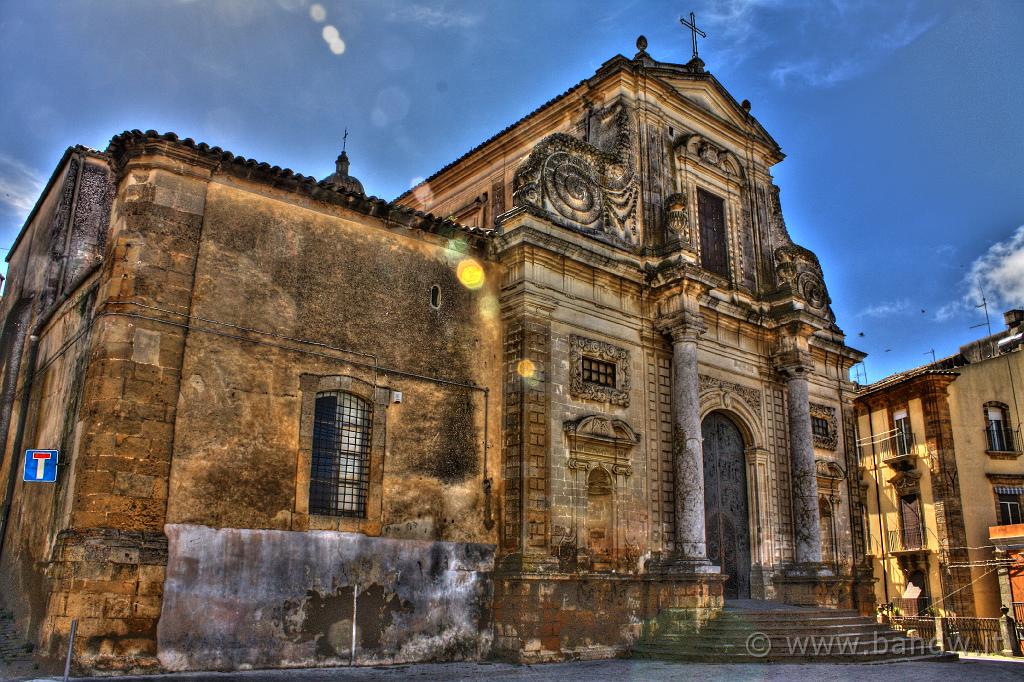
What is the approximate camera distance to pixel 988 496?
97.2 feet

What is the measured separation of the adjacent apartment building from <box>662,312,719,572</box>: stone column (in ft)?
54.2

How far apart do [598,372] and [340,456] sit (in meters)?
5.71

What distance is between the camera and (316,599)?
12539 millimetres

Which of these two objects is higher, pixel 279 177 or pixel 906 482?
pixel 279 177

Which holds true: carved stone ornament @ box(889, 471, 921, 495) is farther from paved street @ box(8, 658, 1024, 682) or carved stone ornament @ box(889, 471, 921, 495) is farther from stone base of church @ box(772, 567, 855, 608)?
paved street @ box(8, 658, 1024, 682)

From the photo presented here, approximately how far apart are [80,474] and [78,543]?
0.97m

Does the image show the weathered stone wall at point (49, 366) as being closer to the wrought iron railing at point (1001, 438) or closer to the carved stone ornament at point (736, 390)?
the carved stone ornament at point (736, 390)

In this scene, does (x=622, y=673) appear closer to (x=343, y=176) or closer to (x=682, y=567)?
(x=682, y=567)

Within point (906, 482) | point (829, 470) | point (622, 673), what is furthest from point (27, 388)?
point (906, 482)

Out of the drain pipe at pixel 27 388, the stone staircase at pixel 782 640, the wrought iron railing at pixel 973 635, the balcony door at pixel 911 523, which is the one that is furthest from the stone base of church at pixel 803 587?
the drain pipe at pixel 27 388

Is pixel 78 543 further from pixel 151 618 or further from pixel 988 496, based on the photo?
pixel 988 496

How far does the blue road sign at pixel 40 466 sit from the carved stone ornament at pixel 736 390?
41.7 feet

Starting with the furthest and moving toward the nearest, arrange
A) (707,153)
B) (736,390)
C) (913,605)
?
1. (913,605)
2. (707,153)
3. (736,390)

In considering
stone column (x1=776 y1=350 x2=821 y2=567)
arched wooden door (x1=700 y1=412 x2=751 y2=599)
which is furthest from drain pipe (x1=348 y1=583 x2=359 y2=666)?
stone column (x1=776 y1=350 x2=821 y2=567)
